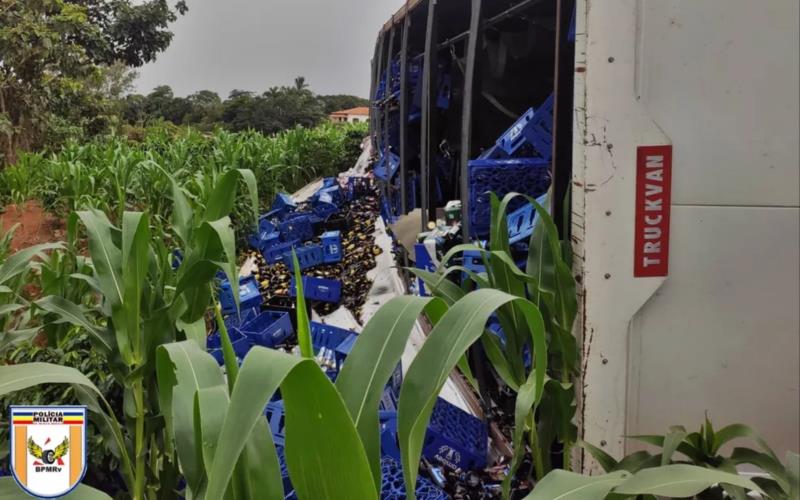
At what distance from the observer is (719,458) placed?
1130mm

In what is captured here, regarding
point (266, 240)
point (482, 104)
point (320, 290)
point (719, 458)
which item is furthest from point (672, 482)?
point (266, 240)

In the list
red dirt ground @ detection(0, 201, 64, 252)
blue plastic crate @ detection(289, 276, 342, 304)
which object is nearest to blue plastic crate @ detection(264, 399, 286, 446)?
blue plastic crate @ detection(289, 276, 342, 304)

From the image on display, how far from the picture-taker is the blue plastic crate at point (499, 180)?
7.57ft

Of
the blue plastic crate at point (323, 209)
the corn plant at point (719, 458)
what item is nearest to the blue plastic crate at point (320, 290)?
the blue plastic crate at point (323, 209)

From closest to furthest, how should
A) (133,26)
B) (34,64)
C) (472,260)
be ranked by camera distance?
(472,260) → (34,64) → (133,26)

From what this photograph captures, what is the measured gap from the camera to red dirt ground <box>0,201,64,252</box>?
4.98 m

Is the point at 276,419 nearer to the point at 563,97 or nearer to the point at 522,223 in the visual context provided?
the point at 522,223

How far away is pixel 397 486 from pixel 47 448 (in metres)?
1.06

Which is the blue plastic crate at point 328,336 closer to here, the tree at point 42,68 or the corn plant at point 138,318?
the corn plant at point 138,318

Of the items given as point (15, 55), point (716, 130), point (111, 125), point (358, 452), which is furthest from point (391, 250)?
point (111, 125)

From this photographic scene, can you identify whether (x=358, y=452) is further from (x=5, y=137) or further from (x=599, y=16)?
(x=5, y=137)

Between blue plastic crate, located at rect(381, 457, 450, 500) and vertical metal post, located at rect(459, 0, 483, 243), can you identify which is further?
vertical metal post, located at rect(459, 0, 483, 243)

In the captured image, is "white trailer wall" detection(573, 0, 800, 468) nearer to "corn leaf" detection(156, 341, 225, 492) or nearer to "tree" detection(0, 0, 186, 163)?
"corn leaf" detection(156, 341, 225, 492)

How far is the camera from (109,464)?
1.53m
